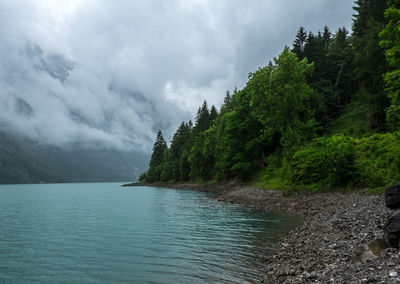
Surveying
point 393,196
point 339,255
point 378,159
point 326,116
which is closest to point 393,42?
point 393,196

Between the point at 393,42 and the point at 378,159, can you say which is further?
the point at 378,159

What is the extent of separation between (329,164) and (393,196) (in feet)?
66.7

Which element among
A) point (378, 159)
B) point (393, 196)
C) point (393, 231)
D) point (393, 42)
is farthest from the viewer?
point (378, 159)

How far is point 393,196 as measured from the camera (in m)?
13.5

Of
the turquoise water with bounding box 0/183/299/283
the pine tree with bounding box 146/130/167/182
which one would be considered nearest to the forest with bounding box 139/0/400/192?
the turquoise water with bounding box 0/183/299/283

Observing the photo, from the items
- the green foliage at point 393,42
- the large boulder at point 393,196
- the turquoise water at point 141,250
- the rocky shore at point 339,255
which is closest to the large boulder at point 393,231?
the rocky shore at point 339,255

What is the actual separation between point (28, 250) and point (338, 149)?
33.7 meters

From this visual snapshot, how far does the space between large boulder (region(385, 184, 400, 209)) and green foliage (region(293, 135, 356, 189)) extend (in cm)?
1947

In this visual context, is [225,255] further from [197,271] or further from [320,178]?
[320,178]

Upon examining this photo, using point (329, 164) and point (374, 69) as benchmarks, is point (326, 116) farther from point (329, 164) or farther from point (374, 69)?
point (329, 164)

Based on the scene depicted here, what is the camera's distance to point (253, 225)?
22094mm

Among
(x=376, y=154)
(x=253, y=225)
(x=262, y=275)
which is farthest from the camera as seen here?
(x=376, y=154)

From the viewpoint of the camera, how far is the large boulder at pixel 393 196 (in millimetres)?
13325

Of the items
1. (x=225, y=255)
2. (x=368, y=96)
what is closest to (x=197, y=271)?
(x=225, y=255)
